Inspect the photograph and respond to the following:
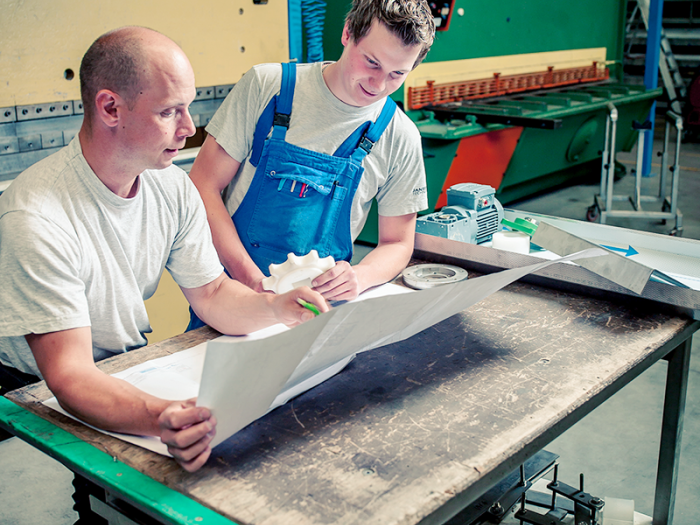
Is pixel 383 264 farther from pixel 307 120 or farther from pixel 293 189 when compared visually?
pixel 307 120

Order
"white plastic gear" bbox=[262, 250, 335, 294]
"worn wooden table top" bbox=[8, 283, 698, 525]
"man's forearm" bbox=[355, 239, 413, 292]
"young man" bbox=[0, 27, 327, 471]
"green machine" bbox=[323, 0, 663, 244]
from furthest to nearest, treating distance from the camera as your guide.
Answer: "green machine" bbox=[323, 0, 663, 244] → "man's forearm" bbox=[355, 239, 413, 292] → "white plastic gear" bbox=[262, 250, 335, 294] → "young man" bbox=[0, 27, 327, 471] → "worn wooden table top" bbox=[8, 283, 698, 525]

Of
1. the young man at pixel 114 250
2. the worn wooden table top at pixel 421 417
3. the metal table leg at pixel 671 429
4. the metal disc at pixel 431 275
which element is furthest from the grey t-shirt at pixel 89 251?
the metal table leg at pixel 671 429

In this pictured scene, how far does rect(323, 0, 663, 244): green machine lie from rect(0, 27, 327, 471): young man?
2.70 m

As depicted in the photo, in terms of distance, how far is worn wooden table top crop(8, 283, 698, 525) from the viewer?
0.82 m

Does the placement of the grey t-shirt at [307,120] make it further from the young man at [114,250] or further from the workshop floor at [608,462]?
the workshop floor at [608,462]

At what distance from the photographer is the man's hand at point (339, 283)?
4.44 feet

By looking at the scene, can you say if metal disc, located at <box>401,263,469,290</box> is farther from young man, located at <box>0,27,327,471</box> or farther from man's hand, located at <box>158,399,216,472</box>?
man's hand, located at <box>158,399,216,472</box>

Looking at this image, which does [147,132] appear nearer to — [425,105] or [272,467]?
[272,467]

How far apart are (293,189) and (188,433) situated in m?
0.84

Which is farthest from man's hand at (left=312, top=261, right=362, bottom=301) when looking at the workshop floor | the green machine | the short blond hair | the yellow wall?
the green machine

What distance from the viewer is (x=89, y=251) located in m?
1.10

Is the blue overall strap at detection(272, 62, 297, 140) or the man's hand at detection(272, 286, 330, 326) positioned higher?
the blue overall strap at detection(272, 62, 297, 140)

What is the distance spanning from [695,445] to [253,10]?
7.89ft

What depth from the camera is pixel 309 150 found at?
5.08 ft
